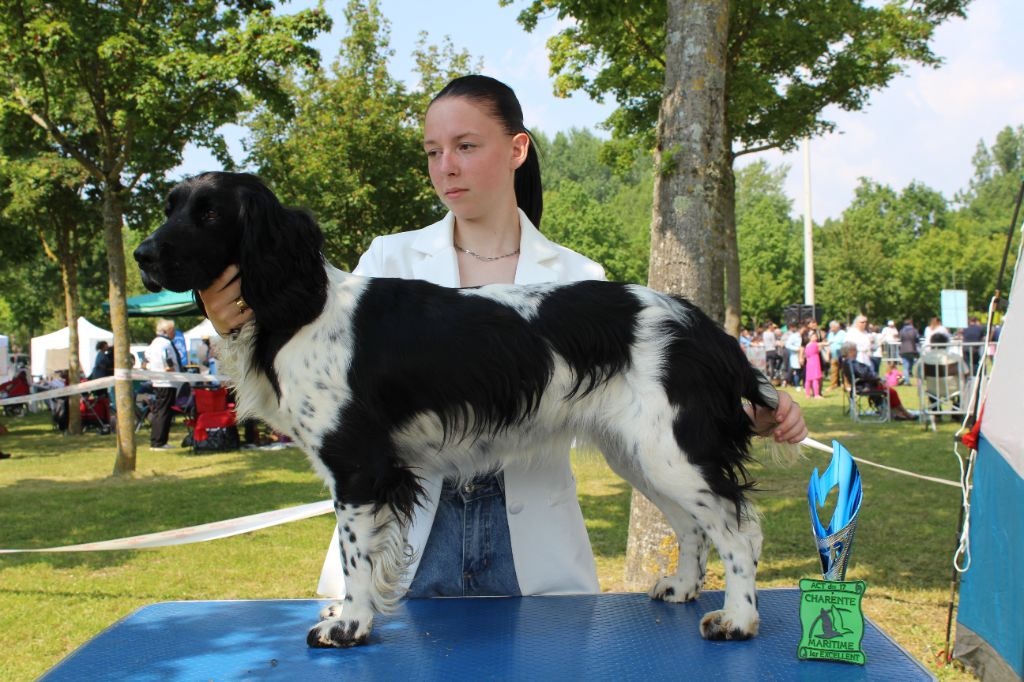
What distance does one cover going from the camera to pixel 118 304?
452 inches

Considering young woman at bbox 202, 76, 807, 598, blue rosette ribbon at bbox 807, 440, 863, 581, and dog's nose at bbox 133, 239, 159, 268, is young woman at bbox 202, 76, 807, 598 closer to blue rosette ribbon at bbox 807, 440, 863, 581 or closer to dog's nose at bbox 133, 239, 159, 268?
blue rosette ribbon at bbox 807, 440, 863, 581

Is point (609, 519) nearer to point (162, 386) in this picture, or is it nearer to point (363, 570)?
point (363, 570)

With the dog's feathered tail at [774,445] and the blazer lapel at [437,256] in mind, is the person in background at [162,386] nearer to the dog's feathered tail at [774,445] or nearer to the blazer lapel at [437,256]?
the blazer lapel at [437,256]

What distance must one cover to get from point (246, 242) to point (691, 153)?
156 inches

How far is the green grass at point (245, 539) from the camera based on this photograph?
254 inches

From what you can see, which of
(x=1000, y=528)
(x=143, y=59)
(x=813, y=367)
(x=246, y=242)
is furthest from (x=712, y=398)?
(x=813, y=367)

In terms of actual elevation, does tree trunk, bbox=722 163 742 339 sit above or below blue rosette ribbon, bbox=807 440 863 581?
above

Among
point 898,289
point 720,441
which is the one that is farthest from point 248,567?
point 898,289

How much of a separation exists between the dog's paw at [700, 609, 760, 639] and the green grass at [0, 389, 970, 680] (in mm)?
681

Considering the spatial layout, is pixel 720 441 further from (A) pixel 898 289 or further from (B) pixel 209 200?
(A) pixel 898 289

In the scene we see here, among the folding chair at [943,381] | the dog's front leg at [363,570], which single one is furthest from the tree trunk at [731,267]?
the dog's front leg at [363,570]

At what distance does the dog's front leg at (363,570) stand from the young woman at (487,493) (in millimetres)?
316

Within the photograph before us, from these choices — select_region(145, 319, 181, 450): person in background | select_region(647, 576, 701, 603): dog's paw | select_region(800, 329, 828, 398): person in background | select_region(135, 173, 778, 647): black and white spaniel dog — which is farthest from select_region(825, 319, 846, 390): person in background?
select_region(135, 173, 778, 647): black and white spaniel dog

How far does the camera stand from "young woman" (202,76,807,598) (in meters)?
3.04
